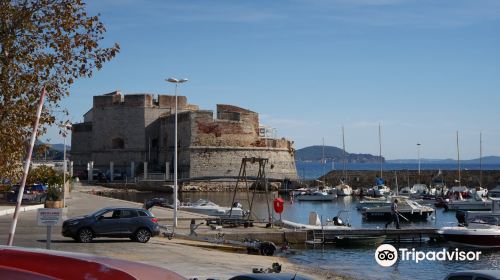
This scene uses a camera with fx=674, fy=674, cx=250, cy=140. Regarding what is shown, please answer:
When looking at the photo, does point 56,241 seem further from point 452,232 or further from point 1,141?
point 452,232

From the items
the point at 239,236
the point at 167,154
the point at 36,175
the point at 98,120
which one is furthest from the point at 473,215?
the point at 98,120

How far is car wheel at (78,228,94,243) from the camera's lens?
2109 centimetres

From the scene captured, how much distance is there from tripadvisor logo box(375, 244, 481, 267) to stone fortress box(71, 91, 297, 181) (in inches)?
1965

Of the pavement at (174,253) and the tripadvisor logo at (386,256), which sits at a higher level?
the pavement at (174,253)

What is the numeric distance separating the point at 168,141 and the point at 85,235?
6070 centimetres

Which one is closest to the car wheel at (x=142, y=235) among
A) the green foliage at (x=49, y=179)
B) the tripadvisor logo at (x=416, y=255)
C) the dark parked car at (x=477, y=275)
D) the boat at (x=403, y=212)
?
the green foliage at (x=49, y=179)

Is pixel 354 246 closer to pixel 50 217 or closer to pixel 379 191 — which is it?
pixel 50 217

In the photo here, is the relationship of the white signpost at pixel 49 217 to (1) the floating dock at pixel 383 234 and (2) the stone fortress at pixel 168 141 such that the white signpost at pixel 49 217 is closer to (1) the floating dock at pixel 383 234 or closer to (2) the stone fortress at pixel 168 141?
(1) the floating dock at pixel 383 234

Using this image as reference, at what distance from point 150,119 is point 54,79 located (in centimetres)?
7214

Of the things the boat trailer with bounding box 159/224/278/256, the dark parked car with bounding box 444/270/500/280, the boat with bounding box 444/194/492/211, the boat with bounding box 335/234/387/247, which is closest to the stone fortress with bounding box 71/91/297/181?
the boat with bounding box 444/194/492/211

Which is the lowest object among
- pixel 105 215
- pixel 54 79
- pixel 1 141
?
pixel 105 215

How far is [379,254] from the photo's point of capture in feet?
86.9

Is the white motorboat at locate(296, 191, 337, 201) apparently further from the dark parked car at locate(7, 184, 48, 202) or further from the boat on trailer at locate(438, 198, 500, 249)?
the boat on trailer at locate(438, 198, 500, 249)

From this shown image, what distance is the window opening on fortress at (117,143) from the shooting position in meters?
83.4
